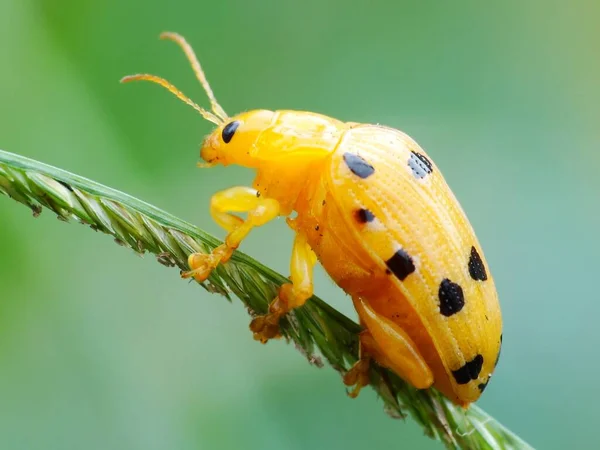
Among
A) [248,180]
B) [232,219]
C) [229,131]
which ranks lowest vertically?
[232,219]

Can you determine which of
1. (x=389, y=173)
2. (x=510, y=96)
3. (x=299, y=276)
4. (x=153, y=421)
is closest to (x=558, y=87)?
(x=510, y=96)

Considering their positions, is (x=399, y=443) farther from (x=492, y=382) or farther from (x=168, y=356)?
(x=168, y=356)

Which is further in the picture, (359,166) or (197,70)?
(197,70)

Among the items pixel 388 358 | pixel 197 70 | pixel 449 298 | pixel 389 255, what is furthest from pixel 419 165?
pixel 197 70

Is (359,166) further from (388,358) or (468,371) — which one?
(468,371)

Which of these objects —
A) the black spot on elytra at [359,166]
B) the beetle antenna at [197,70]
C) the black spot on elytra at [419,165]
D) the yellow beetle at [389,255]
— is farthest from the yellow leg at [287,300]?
the beetle antenna at [197,70]

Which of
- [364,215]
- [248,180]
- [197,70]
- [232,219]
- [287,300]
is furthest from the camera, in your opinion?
[248,180]
